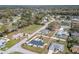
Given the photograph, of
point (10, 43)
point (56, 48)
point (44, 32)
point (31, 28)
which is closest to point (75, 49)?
point (56, 48)

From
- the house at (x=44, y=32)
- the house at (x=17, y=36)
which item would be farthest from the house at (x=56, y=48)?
the house at (x=17, y=36)

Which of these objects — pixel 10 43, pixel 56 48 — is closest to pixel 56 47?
pixel 56 48

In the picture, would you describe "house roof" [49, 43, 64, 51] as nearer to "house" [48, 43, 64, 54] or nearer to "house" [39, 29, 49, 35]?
"house" [48, 43, 64, 54]

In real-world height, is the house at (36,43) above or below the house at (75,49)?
above

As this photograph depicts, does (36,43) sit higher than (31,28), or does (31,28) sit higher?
(31,28)

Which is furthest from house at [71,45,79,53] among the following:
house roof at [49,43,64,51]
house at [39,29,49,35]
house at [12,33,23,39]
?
house at [12,33,23,39]

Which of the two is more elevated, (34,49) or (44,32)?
(44,32)

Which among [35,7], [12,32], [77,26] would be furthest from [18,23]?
[77,26]

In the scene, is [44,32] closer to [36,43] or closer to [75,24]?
[36,43]

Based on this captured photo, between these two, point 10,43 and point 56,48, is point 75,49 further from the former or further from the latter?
point 10,43

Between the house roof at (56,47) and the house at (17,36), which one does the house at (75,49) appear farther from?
the house at (17,36)
